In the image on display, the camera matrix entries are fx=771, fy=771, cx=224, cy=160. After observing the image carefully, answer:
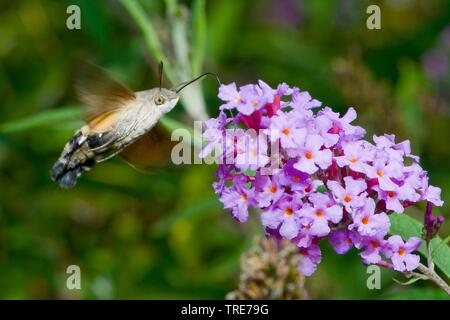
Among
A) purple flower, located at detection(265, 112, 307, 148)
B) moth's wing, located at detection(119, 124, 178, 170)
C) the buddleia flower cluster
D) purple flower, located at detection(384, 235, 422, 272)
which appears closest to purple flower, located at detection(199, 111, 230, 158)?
the buddleia flower cluster

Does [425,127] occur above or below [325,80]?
below

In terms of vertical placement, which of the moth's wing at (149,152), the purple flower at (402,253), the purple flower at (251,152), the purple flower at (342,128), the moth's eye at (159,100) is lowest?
the purple flower at (402,253)

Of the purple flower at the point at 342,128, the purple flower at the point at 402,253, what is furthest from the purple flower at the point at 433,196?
the purple flower at the point at 342,128

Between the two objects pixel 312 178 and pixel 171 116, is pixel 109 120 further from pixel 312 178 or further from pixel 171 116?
pixel 171 116

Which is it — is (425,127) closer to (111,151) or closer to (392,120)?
(392,120)

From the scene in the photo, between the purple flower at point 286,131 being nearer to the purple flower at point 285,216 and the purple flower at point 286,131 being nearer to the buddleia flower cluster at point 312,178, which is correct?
the buddleia flower cluster at point 312,178
